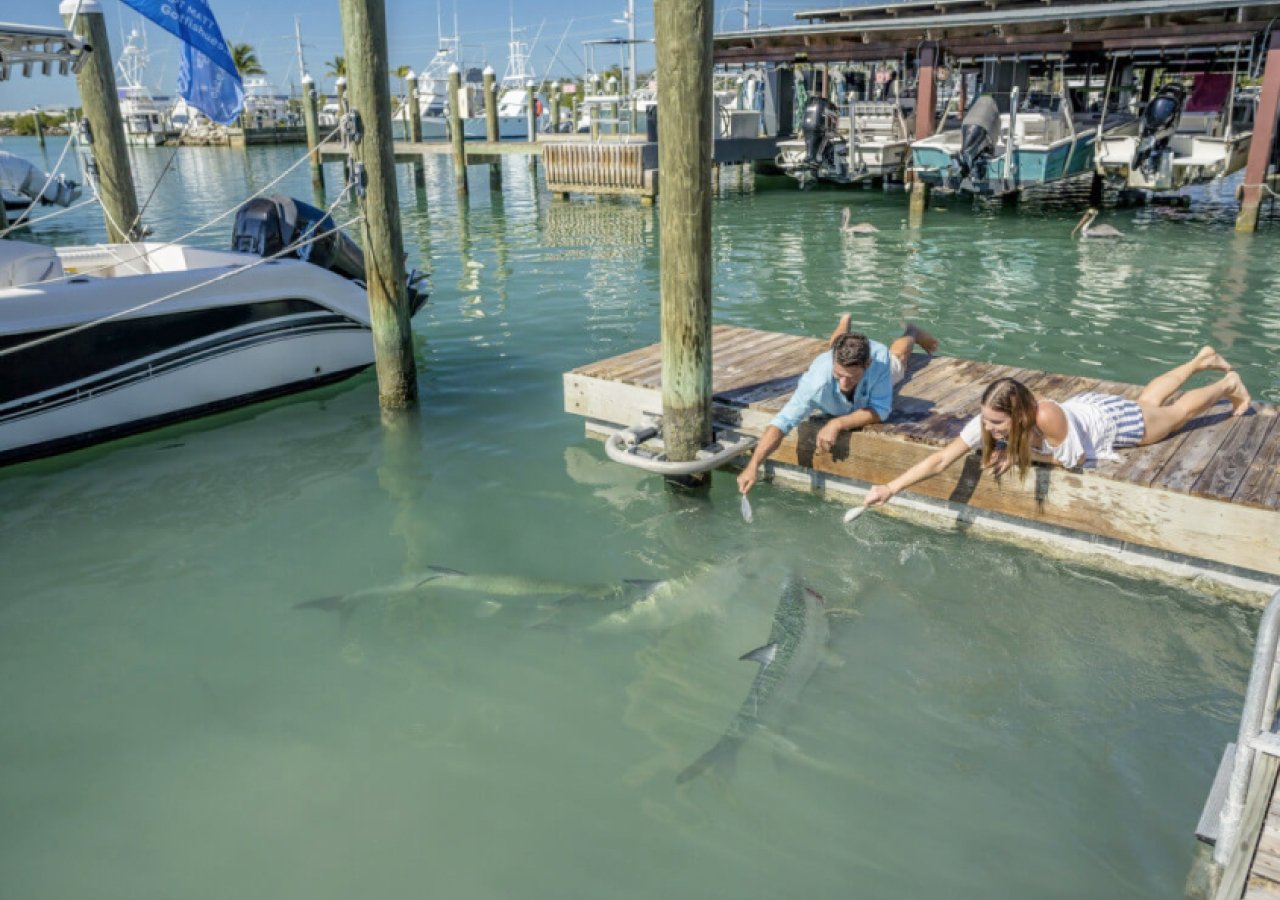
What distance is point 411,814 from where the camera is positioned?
4242mm

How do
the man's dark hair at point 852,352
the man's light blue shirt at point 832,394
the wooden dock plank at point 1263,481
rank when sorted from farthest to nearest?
the man's light blue shirt at point 832,394, the man's dark hair at point 852,352, the wooden dock plank at point 1263,481

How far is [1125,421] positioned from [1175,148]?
63.2 feet

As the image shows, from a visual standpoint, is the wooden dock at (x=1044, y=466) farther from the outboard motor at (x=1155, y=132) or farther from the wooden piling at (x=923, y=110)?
the outboard motor at (x=1155, y=132)

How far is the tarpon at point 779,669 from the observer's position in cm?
459

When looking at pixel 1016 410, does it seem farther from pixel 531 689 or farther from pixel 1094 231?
pixel 1094 231

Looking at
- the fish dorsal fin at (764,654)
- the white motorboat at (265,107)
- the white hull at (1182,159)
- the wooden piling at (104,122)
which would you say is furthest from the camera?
the white motorboat at (265,107)

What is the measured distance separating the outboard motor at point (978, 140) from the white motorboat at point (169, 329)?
50.8 feet

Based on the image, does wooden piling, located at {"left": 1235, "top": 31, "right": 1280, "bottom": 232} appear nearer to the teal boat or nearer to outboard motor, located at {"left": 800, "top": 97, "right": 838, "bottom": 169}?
the teal boat

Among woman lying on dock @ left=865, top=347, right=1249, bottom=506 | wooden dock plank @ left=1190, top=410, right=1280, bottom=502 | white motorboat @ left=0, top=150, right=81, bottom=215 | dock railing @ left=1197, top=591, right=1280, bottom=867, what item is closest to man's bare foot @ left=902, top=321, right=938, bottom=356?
woman lying on dock @ left=865, top=347, right=1249, bottom=506

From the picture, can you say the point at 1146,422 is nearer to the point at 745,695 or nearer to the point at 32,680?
the point at 745,695

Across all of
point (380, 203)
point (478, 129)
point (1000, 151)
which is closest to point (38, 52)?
point (380, 203)

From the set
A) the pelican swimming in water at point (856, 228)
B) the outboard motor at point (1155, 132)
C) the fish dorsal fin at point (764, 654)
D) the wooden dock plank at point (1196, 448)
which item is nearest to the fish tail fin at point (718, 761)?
the fish dorsal fin at point (764, 654)

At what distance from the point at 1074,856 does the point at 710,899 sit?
156 centimetres

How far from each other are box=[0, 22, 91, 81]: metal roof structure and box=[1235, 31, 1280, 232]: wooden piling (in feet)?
65.5
